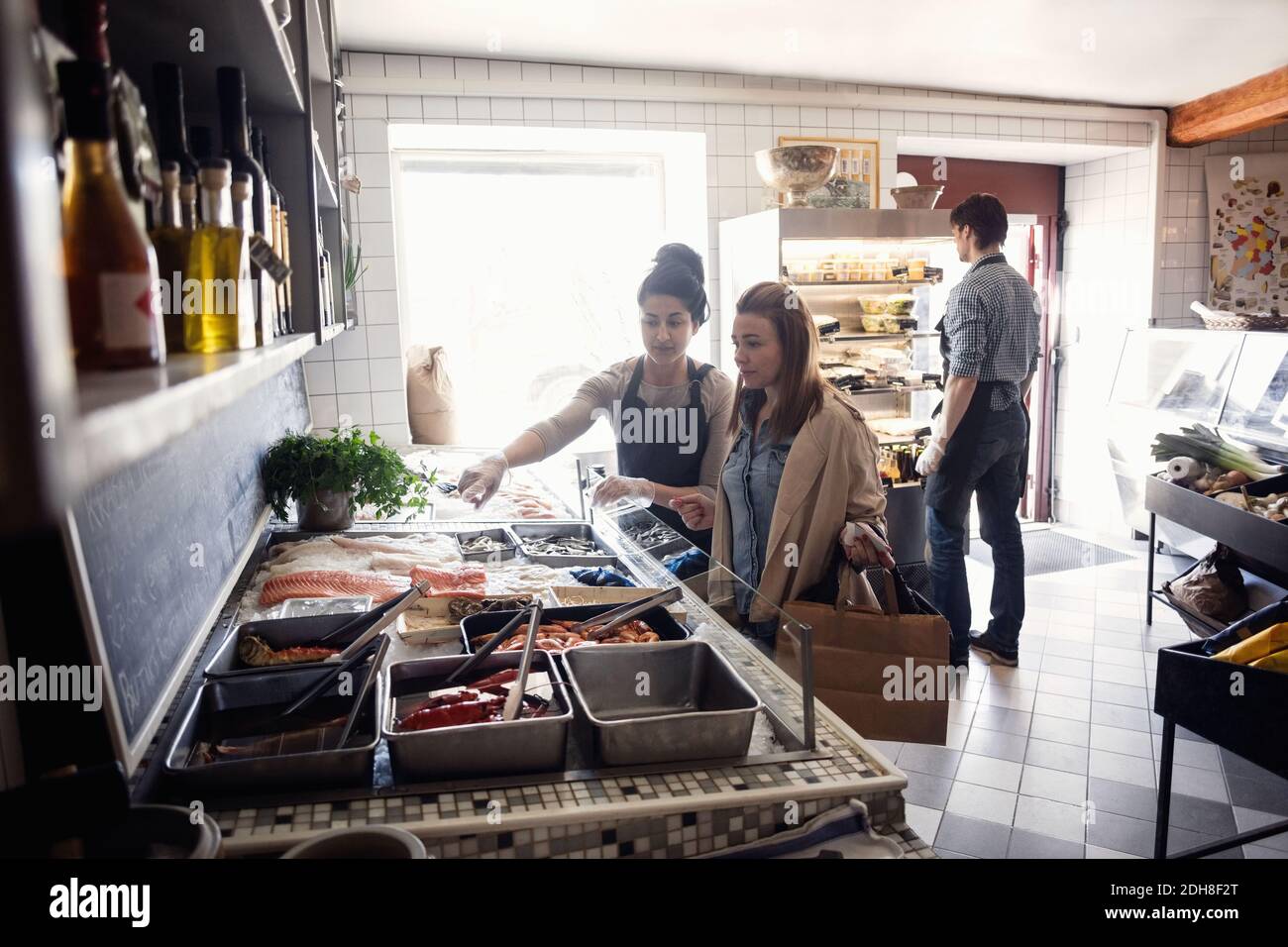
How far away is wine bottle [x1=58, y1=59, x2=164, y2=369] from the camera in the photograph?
78 cm

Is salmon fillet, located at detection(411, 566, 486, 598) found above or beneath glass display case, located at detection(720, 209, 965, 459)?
beneath

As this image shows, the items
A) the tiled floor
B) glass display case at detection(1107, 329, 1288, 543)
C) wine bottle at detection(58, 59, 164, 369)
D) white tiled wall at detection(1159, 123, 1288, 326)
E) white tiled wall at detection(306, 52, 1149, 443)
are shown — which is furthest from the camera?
white tiled wall at detection(1159, 123, 1288, 326)

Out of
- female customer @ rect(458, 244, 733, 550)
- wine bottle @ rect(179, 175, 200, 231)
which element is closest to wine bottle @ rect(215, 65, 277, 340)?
wine bottle @ rect(179, 175, 200, 231)

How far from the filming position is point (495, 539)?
2887 mm

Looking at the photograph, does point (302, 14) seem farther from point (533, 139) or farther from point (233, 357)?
point (533, 139)

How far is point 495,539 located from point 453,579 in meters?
0.55

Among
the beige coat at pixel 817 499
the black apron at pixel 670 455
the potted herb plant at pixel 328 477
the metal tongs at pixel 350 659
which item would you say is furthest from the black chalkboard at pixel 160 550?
the beige coat at pixel 817 499

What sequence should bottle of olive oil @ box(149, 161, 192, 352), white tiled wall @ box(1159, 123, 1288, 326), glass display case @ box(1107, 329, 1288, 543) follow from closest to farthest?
bottle of olive oil @ box(149, 161, 192, 352) < glass display case @ box(1107, 329, 1288, 543) < white tiled wall @ box(1159, 123, 1288, 326)

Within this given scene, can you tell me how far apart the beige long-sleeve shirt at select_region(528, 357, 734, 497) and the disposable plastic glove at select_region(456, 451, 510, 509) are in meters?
0.35

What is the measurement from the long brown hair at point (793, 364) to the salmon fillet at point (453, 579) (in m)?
0.97

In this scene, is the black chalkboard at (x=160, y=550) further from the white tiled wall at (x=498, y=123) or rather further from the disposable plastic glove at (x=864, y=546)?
the white tiled wall at (x=498, y=123)

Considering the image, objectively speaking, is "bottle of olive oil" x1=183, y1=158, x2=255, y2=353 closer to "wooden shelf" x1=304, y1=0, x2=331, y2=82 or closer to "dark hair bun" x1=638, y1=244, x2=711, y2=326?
"wooden shelf" x1=304, y1=0, x2=331, y2=82
